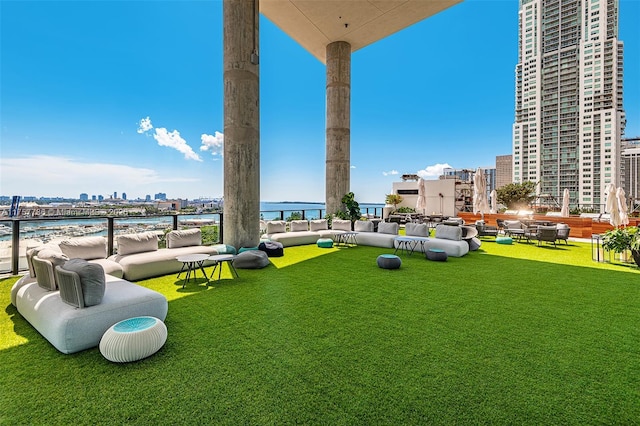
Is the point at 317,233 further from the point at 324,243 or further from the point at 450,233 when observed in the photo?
the point at 450,233

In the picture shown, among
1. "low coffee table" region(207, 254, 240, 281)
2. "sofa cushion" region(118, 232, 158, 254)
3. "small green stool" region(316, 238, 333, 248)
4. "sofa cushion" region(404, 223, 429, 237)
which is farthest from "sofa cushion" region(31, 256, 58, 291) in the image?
"sofa cushion" region(404, 223, 429, 237)

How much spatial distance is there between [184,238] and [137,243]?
39.8 inches

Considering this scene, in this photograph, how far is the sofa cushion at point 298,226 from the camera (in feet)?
33.1

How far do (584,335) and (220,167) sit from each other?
25.7 ft

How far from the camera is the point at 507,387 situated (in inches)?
87.5

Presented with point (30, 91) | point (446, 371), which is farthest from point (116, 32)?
point (446, 371)

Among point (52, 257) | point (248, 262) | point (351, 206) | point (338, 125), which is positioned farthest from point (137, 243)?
point (338, 125)

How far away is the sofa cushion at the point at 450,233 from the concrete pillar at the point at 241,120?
17.7 feet

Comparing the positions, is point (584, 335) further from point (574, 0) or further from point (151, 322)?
point (574, 0)

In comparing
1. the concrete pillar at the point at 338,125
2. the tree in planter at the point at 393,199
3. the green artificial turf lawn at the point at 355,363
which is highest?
the concrete pillar at the point at 338,125

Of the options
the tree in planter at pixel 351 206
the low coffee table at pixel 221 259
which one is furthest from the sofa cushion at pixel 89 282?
the tree in planter at pixel 351 206

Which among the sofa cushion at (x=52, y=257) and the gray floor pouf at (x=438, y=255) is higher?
the sofa cushion at (x=52, y=257)

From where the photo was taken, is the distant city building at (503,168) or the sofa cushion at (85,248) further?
the distant city building at (503,168)

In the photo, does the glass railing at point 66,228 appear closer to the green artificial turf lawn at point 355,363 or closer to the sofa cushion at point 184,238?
the sofa cushion at point 184,238
